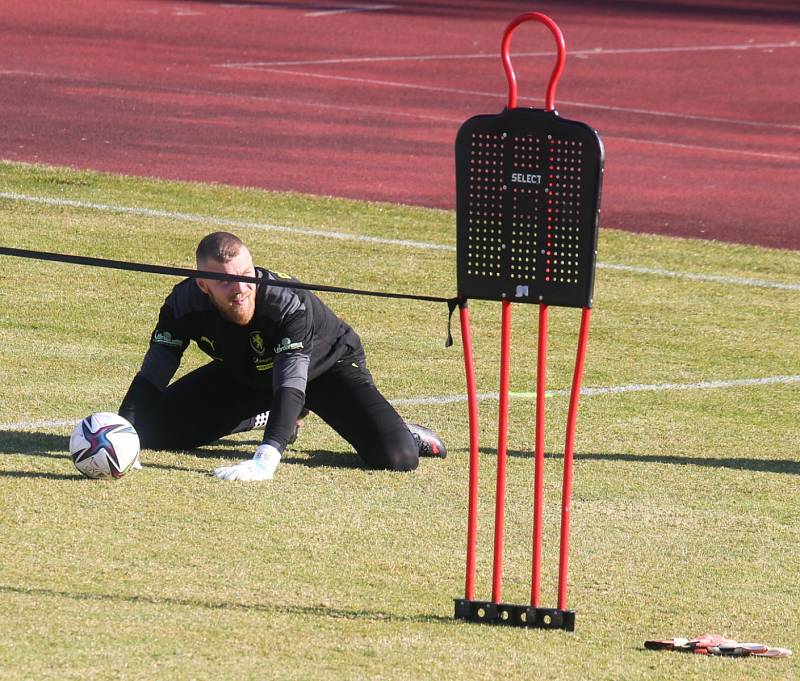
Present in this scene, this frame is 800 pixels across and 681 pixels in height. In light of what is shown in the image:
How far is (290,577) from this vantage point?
6.32 meters

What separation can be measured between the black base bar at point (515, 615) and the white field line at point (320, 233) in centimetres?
804

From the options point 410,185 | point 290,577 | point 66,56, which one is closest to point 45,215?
point 410,185

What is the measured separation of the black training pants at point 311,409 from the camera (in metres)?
8.00

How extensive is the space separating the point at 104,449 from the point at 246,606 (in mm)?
1688

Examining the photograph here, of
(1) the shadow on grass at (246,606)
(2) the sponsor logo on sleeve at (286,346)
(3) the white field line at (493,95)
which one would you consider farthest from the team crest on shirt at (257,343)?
(3) the white field line at (493,95)

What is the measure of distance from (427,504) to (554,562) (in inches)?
36.8

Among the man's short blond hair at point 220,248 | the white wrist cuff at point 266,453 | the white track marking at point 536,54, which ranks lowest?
the white wrist cuff at point 266,453

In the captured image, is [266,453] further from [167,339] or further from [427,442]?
[427,442]

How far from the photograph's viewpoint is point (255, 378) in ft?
26.7

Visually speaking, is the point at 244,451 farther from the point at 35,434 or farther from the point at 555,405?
the point at 555,405

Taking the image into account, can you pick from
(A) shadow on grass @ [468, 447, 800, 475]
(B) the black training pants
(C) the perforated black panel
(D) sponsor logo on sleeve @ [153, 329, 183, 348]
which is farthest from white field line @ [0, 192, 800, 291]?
(C) the perforated black panel

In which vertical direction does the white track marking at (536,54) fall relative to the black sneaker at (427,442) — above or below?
above

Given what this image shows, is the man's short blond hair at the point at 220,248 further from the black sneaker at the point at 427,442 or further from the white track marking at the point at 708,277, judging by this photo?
the white track marking at the point at 708,277

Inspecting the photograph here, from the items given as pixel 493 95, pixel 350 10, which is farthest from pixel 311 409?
pixel 350 10
